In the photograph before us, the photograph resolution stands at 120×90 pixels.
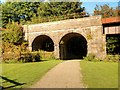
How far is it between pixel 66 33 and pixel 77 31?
5.29ft

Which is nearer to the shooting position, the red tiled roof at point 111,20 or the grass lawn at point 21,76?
the grass lawn at point 21,76

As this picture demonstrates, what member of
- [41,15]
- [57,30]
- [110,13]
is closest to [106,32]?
[57,30]

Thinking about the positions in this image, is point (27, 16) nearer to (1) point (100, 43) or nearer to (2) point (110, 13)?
(2) point (110, 13)

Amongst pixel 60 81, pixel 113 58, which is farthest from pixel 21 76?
pixel 113 58

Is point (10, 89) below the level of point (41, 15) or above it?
below

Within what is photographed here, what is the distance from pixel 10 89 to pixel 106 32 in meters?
21.2

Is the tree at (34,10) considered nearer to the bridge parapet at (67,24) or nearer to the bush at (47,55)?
the bridge parapet at (67,24)

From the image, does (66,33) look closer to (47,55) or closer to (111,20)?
(47,55)

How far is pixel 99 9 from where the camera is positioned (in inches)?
1884

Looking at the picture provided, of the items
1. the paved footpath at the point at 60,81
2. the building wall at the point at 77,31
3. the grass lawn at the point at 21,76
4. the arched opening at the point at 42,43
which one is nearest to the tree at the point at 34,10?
the arched opening at the point at 42,43

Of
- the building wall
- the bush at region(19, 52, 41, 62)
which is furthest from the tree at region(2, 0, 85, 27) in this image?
the bush at region(19, 52, 41, 62)

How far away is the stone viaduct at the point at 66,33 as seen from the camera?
98.0ft

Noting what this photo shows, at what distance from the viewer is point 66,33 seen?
32.4m

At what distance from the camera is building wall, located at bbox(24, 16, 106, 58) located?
97.8 feet
